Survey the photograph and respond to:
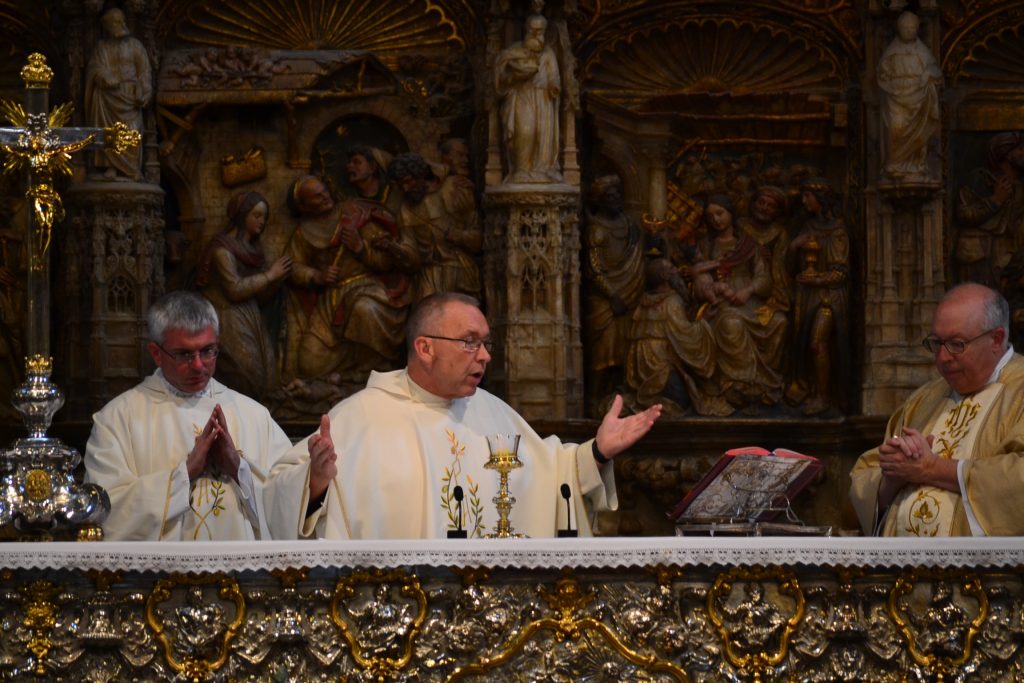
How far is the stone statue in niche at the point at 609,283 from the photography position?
12266 millimetres

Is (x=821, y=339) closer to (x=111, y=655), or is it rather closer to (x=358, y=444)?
(x=358, y=444)

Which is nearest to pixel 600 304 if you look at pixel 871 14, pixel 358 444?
pixel 871 14

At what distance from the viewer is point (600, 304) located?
1230cm

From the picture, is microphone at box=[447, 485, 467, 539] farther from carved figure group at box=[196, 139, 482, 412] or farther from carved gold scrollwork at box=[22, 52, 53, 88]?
carved figure group at box=[196, 139, 482, 412]

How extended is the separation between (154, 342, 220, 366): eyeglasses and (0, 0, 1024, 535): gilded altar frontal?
11.7 feet

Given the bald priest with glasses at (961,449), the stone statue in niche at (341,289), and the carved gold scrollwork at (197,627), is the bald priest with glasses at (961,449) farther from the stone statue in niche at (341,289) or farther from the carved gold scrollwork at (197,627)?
the stone statue in niche at (341,289)

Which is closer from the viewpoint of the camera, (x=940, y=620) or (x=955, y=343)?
(x=940, y=620)

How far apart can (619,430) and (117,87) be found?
17.0ft

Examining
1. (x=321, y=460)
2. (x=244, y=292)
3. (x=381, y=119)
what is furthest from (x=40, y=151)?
(x=381, y=119)

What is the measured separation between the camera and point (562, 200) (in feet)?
38.9

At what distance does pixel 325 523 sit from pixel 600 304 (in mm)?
4644

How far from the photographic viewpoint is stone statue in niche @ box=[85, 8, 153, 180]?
38.5 ft

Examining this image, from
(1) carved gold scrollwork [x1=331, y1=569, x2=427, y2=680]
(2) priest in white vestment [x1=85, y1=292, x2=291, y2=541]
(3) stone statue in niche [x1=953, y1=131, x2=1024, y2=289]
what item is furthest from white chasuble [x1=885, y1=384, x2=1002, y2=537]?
(3) stone statue in niche [x1=953, y1=131, x2=1024, y2=289]

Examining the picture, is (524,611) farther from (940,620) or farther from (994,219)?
(994,219)
